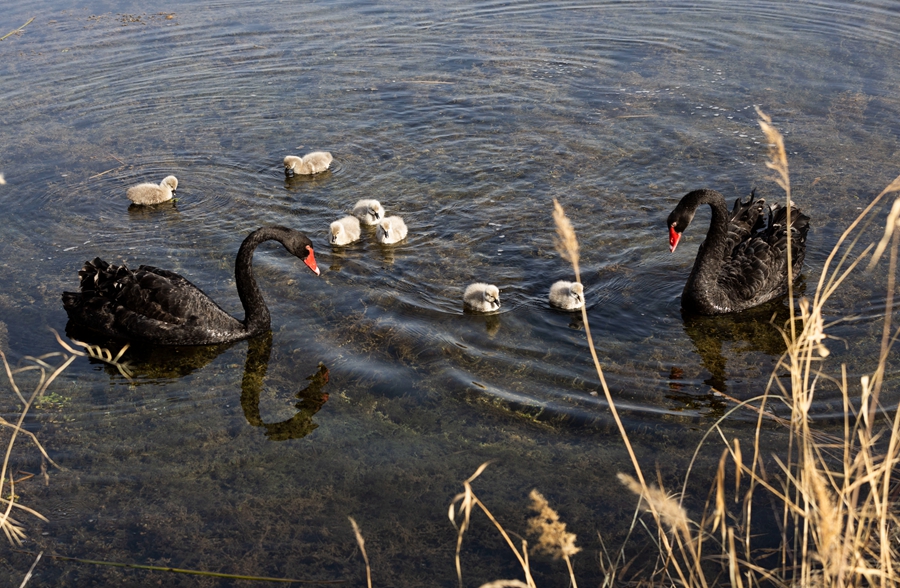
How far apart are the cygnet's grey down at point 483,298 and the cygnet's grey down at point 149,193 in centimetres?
353

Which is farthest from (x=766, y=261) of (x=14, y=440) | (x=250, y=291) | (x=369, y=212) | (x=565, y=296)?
(x=14, y=440)

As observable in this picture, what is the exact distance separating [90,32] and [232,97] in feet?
12.3

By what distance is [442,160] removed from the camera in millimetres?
9258

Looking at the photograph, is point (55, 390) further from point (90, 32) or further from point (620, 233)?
point (90, 32)

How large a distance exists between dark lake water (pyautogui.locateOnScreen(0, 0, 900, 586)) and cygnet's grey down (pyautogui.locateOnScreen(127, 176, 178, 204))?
13cm

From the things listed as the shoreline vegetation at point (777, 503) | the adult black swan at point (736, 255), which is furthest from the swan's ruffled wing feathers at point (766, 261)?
the shoreline vegetation at point (777, 503)

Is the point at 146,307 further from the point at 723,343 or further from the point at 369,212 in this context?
the point at 723,343

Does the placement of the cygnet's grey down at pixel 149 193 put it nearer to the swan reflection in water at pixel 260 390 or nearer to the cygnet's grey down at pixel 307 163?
the cygnet's grey down at pixel 307 163

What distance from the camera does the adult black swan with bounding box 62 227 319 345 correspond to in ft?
21.1

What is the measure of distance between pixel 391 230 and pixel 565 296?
6.14ft

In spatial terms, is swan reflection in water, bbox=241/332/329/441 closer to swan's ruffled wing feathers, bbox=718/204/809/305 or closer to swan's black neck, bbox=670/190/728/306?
swan's black neck, bbox=670/190/728/306

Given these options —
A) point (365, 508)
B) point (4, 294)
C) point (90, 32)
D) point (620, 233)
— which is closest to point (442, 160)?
point (620, 233)

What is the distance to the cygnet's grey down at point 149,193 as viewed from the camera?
8453 mm

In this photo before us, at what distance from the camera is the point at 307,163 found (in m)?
8.95
